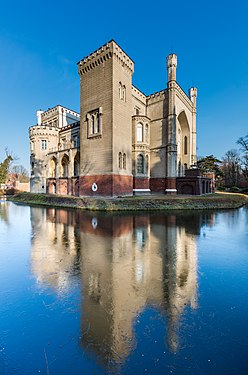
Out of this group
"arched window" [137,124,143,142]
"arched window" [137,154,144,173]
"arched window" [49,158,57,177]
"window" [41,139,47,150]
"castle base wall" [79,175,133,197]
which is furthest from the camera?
"window" [41,139,47,150]

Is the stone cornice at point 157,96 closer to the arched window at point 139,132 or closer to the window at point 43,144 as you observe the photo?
the arched window at point 139,132

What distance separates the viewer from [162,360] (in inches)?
92.6

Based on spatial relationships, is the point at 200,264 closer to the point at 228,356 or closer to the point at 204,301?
the point at 204,301

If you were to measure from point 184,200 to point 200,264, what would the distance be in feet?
46.1

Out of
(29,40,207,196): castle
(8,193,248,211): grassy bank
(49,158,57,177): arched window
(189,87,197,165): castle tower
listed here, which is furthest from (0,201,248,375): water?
(189,87,197,165): castle tower

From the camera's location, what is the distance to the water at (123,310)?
2367 mm

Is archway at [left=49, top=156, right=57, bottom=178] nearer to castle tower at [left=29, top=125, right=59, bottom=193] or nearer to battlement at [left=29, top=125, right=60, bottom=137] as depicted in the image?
castle tower at [left=29, top=125, right=59, bottom=193]

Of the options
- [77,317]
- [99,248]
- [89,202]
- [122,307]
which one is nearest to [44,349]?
[77,317]

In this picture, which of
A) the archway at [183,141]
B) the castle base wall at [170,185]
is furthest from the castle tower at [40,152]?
the archway at [183,141]

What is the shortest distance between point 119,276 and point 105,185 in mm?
17146

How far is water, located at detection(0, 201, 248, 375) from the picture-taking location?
2367mm

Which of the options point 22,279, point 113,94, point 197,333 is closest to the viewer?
point 197,333

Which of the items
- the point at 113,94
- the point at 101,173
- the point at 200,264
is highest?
the point at 113,94

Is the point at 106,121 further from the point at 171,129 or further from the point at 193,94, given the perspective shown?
the point at 193,94
